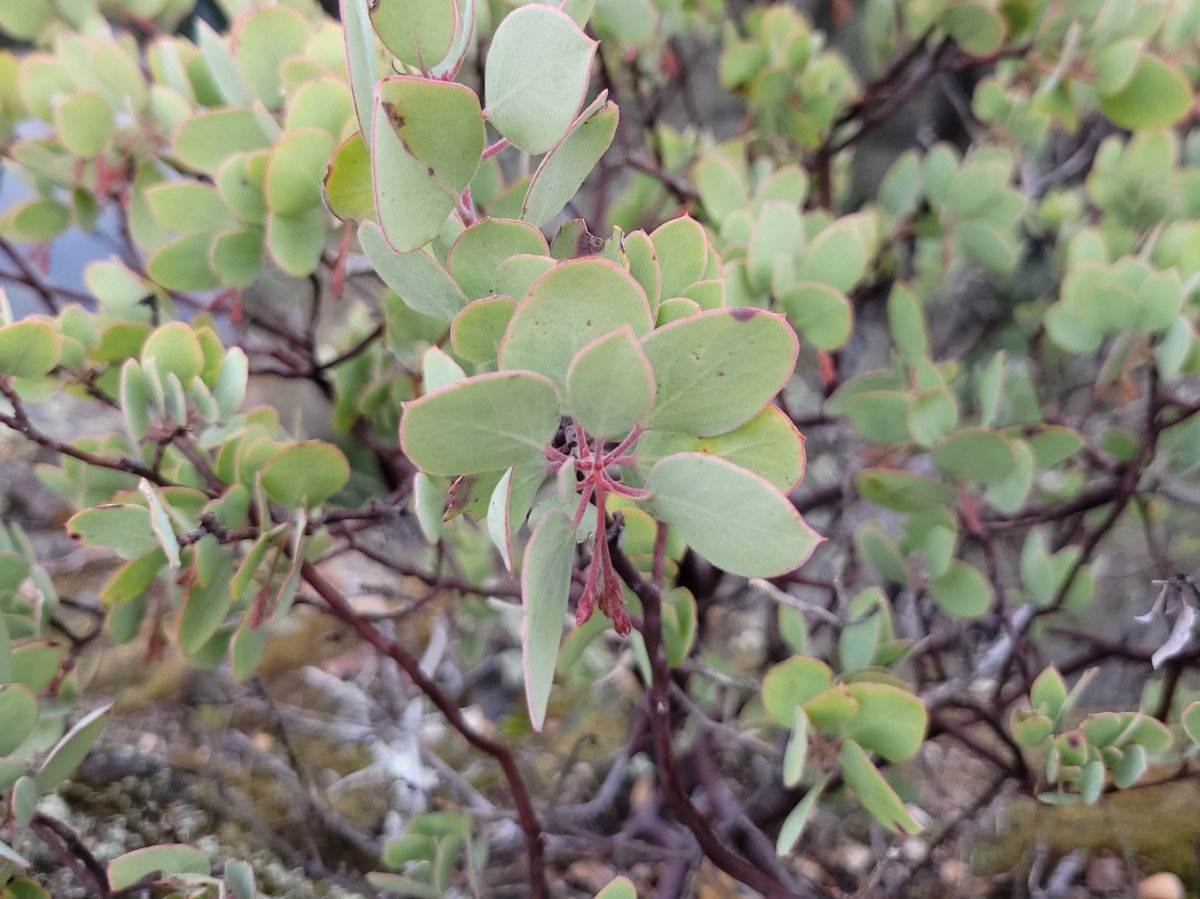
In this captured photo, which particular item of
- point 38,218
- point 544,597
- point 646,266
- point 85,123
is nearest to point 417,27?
point 646,266

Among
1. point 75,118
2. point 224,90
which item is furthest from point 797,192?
point 75,118

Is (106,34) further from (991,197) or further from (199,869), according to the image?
(991,197)

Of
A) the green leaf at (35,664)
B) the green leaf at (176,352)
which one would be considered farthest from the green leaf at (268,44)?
the green leaf at (35,664)

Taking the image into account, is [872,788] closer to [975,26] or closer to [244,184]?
[244,184]

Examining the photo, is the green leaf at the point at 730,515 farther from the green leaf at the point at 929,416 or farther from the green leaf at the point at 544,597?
the green leaf at the point at 929,416

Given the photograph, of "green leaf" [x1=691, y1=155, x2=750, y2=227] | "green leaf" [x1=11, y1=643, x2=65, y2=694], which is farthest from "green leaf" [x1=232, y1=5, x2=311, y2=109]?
"green leaf" [x1=11, y1=643, x2=65, y2=694]

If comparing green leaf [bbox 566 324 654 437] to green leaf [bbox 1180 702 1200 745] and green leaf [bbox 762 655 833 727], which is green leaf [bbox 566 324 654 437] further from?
green leaf [bbox 1180 702 1200 745]
